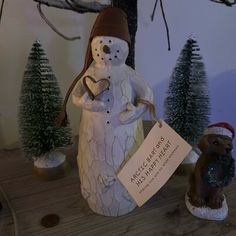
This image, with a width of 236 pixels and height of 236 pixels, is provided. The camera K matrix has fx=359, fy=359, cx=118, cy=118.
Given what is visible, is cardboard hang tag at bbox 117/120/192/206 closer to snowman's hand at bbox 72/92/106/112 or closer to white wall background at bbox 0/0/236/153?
snowman's hand at bbox 72/92/106/112

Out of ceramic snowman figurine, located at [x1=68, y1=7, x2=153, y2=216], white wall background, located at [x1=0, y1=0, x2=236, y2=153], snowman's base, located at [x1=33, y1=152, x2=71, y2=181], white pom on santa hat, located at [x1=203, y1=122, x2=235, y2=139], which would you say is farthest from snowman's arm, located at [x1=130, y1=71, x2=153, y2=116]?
white wall background, located at [x1=0, y1=0, x2=236, y2=153]

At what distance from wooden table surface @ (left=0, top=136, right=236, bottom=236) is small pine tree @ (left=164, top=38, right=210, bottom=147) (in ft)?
0.35

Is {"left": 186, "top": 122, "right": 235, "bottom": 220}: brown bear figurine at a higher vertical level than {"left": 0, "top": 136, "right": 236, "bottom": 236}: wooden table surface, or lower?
higher

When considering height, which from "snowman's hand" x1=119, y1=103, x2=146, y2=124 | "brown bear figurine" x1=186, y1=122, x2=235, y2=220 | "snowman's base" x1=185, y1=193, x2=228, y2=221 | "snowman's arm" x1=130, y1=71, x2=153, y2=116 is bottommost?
"snowman's base" x1=185, y1=193, x2=228, y2=221

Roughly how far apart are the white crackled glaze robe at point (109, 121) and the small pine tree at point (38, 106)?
95mm

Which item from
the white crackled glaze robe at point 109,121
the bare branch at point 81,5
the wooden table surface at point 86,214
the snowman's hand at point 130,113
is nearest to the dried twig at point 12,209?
the wooden table surface at point 86,214

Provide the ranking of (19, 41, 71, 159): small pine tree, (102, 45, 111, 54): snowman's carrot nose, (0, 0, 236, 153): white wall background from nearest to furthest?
(102, 45, 111, 54): snowman's carrot nose
(19, 41, 71, 159): small pine tree
(0, 0, 236, 153): white wall background

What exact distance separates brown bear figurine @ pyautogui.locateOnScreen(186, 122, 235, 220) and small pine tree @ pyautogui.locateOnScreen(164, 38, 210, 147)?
0.09 meters

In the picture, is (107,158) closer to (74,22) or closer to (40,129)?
(40,129)

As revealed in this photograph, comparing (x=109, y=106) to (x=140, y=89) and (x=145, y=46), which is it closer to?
(x=140, y=89)

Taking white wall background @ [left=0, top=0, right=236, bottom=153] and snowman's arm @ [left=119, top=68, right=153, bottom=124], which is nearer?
snowman's arm @ [left=119, top=68, right=153, bottom=124]

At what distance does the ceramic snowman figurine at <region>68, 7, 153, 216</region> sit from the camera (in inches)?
19.9

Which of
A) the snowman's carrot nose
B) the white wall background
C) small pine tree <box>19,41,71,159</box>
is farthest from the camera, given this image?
the white wall background

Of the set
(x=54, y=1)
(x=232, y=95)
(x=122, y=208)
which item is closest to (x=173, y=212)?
(x=122, y=208)
